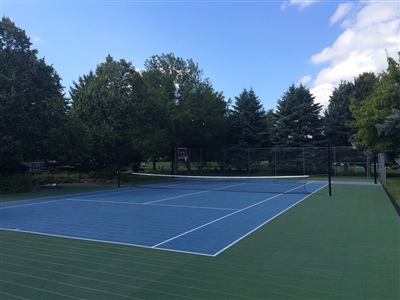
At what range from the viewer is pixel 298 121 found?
110 feet

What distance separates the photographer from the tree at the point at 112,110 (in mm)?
23797

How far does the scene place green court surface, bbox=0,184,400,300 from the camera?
4188 mm

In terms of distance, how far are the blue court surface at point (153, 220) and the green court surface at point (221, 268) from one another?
495mm

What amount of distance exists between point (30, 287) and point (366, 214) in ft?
30.1

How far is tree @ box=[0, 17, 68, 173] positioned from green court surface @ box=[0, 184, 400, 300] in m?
10.6

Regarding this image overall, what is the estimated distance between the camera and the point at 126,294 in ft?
13.6

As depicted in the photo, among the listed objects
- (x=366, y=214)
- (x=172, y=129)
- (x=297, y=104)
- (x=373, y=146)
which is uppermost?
(x=297, y=104)

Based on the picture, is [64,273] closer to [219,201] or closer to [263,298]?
[263,298]

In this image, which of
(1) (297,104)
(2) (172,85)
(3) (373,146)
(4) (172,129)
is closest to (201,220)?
(3) (373,146)

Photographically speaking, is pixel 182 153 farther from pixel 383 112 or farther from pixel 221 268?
pixel 221 268

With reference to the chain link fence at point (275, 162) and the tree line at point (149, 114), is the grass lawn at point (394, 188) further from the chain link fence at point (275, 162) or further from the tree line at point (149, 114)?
the chain link fence at point (275, 162)

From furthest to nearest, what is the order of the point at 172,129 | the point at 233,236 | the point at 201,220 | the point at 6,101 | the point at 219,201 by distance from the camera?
the point at 172,129 < the point at 6,101 < the point at 219,201 < the point at 201,220 < the point at 233,236

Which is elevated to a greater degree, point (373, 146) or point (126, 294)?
point (373, 146)

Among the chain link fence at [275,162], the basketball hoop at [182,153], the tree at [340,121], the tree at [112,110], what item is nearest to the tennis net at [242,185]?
the tree at [112,110]
